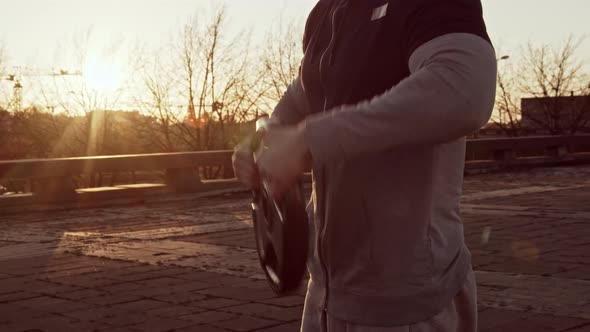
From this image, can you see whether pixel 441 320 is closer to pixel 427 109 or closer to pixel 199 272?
pixel 427 109

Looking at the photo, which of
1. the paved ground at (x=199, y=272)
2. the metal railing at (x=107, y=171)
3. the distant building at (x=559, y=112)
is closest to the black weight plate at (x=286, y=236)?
the paved ground at (x=199, y=272)

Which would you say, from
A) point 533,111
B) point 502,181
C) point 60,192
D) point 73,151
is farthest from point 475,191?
point 533,111

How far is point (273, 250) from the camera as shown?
1876 mm

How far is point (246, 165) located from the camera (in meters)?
1.82

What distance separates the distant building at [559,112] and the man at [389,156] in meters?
39.6

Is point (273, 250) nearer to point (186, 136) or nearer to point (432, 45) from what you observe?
point (432, 45)

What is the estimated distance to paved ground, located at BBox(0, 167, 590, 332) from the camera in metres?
5.29

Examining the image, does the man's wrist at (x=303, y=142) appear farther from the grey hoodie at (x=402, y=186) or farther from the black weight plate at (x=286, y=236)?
the black weight plate at (x=286, y=236)

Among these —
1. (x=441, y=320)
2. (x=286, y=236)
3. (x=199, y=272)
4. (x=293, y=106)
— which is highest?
(x=293, y=106)

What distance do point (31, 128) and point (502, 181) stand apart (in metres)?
27.0

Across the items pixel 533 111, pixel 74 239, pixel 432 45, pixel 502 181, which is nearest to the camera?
pixel 432 45

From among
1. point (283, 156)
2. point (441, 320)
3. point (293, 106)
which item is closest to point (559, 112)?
point (293, 106)

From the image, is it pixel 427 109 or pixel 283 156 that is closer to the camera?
pixel 427 109

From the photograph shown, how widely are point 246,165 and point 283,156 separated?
29 centimetres
